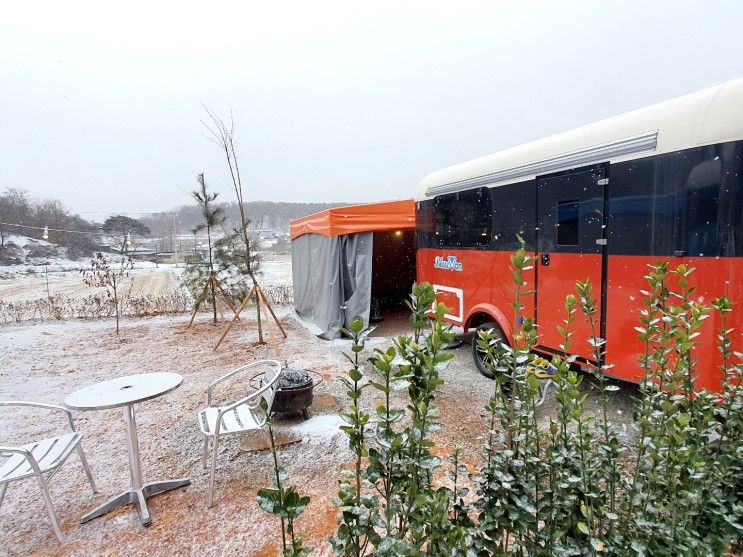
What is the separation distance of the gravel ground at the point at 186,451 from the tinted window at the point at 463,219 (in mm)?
1774

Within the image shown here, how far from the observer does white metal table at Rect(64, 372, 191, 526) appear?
2630 mm

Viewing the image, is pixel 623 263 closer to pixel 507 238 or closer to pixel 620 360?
pixel 620 360

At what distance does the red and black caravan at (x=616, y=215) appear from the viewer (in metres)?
2.67

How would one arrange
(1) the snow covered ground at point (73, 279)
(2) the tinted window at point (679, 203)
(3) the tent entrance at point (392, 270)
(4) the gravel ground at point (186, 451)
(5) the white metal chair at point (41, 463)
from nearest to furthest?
(5) the white metal chair at point (41, 463)
(4) the gravel ground at point (186, 451)
(2) the tinted window at point (679, 203)
(3) the tent entrance at point (392, 270)
(1) the snow covered ground at point (73, 279)

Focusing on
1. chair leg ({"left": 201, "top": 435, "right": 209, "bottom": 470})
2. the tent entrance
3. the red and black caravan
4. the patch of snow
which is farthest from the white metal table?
the tent entrance

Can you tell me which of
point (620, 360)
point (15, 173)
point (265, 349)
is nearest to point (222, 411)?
point (620, 360)

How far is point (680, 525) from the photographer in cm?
128

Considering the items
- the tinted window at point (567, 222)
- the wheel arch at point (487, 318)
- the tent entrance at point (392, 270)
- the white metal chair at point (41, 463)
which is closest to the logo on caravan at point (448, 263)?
the wheel arch at point (487, 318)

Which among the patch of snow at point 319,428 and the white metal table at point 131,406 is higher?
the white metal table at point 131,406

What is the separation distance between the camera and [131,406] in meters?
2.76

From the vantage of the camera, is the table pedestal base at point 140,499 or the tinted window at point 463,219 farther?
the tinted window at point 463,219

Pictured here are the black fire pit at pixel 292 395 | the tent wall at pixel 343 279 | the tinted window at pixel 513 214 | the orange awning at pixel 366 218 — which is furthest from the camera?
the tent wall at pixel 343 279

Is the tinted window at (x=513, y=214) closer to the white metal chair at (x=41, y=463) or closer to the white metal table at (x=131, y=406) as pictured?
the white metal table at (x=131, y=406)

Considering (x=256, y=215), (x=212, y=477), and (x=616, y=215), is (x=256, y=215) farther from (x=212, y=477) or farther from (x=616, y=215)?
(x=616, y=215)
